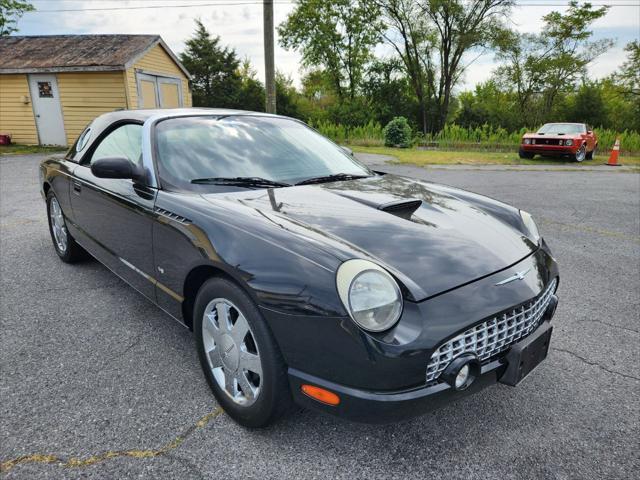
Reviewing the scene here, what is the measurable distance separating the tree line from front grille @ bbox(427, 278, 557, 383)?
30581mm

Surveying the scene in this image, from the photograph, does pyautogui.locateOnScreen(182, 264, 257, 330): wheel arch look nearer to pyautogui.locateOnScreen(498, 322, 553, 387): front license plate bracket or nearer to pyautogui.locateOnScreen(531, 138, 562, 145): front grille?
pyautogui.locateOnScreen(498, 322, 553, 387): front license plate bracket

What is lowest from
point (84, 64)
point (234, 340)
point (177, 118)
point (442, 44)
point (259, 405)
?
point (259, 405)

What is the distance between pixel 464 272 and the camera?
1791 millimetres

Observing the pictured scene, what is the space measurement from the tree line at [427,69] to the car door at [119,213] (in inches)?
1140

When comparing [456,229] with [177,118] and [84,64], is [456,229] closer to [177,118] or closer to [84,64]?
[177,118]

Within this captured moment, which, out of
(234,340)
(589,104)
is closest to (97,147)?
(234,340)

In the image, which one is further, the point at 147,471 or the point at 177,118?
the point at 177,118

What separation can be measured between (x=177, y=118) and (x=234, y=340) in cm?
163

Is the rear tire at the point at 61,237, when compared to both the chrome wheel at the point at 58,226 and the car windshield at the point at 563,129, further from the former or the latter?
the car windshield at the point at 563,129

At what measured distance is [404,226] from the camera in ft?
6.74

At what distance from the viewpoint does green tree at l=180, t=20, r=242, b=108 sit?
32406mm

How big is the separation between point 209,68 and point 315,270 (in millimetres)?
34525

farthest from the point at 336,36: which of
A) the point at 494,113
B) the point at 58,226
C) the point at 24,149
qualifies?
the point at 58,226

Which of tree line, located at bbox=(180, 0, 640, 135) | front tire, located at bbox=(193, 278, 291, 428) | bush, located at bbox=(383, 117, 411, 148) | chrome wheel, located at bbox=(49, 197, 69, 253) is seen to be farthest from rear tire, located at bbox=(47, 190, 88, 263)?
tree line, located at bbox=(180, 0, 640, 135)
